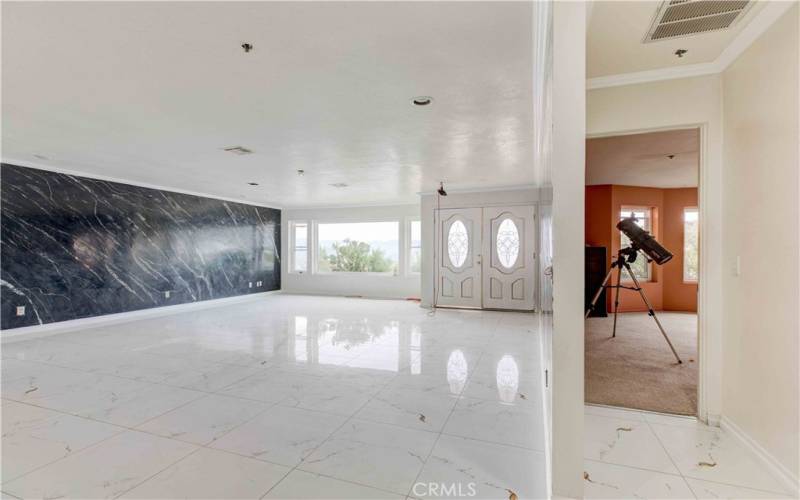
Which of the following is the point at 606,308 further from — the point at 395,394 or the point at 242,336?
the point at 242,336

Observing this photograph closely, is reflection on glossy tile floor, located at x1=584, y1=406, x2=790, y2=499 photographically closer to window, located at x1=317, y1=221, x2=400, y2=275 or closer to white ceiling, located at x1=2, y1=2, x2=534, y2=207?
white ceiling, located at x1=2, y1=2, x2=534, y2=207

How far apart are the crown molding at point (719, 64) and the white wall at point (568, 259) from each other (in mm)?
1286

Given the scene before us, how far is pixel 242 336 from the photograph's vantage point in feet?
16.2

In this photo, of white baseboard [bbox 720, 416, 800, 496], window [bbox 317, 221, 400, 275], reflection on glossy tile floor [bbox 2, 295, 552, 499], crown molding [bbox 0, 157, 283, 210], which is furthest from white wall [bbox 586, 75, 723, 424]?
crown molding [bbox 0, 157, 283, 210]

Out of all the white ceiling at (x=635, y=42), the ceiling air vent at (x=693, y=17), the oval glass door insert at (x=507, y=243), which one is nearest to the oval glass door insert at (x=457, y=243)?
the oval glass door insert at (x=507, y=243)

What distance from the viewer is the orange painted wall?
22.0ft

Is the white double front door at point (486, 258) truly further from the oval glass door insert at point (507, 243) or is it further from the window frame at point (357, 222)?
the window frame at point (357, 222)

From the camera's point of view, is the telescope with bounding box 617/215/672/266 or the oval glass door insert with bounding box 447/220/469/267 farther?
the oval glass door insert with bounding box 447/220/469/267

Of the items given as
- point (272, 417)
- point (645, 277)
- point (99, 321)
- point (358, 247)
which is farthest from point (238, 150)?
point (645, 277)

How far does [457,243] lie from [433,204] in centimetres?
94

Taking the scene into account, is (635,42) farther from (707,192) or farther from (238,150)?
(238,150)

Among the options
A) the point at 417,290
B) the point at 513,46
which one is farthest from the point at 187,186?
the point at 513,46

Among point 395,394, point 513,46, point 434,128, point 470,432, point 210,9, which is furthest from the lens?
point 434,128

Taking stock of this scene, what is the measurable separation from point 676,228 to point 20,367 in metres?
9.67
